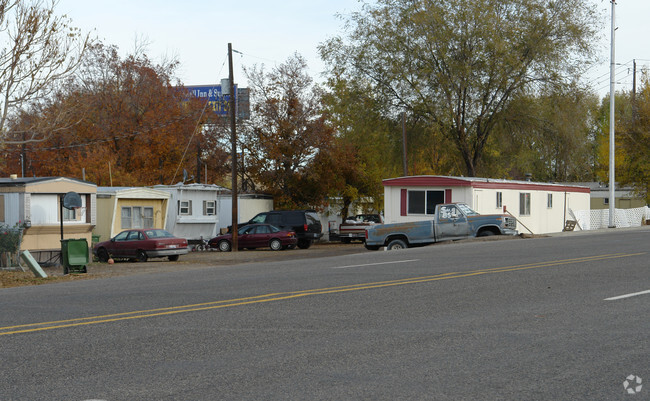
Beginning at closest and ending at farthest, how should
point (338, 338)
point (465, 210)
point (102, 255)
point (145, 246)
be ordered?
point (338, 338)
point (465, 210)
point (145, 246)
point (102, 255)

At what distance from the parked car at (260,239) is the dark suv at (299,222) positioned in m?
1.82

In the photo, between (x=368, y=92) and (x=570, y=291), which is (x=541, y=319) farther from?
(x=368, y=92)

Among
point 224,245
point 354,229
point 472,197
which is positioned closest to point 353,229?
point 354,229

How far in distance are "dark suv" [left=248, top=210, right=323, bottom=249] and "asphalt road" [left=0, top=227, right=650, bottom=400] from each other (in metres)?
25.9

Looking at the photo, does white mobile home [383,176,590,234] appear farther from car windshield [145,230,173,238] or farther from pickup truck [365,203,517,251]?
car windshield [145,230,173,238]

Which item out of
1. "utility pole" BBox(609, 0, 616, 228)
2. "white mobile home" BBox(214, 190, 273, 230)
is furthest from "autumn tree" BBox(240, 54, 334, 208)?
"utility pole" BBox(609, 0, 616, 228)

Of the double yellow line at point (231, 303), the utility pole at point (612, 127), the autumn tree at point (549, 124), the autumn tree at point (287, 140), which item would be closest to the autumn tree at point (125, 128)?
the autumn tree at point (287, 140)

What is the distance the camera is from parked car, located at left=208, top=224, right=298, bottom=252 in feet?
124

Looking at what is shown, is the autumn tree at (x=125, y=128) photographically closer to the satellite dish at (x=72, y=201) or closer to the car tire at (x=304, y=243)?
the car tire at (x=304, y=243)

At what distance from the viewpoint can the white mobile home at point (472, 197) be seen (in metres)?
31.5

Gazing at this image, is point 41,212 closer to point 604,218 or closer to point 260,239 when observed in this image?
point 260,239

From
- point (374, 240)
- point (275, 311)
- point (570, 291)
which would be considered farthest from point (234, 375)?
point (374, 240)

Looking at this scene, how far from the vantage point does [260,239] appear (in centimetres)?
3809

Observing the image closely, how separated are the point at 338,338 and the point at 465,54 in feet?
110
